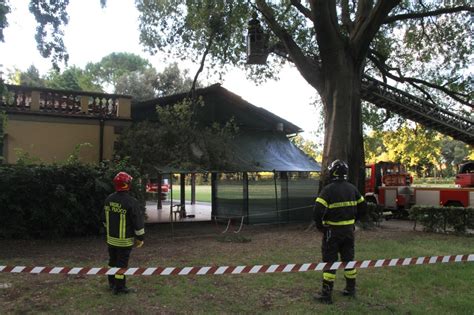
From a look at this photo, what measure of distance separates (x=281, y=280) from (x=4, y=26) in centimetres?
686

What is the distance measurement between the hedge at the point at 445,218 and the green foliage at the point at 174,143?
6.41 m

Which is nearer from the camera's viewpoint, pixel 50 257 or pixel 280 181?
pixel 50 257

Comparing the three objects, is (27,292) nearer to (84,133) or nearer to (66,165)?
(66,165)

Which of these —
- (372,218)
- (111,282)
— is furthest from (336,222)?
(372,218)

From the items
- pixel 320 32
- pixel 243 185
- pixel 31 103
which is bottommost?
pixel 243 185

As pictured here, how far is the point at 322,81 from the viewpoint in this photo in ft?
48.4

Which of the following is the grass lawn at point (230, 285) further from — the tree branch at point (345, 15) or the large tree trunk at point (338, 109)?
the tree branch at point (345, 15)

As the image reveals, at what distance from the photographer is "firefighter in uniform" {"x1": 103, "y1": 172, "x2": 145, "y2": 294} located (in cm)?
665

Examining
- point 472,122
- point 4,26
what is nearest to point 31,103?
point 4,26

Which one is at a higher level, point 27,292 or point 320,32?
point 320,32

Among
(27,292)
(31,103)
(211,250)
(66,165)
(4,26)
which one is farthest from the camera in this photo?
(31,103)

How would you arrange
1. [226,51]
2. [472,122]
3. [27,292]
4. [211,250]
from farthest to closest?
[472,122], [226,51], [211,250], [27,292]

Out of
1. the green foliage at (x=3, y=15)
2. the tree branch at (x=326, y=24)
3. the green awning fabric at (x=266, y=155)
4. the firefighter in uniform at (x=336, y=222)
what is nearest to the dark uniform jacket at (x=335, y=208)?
the firefighter in uniform at (x=336, y=222)

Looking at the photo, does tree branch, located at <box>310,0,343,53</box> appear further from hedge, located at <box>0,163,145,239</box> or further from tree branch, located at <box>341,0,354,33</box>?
hedge, located at <box>0,163,145,239</box>
